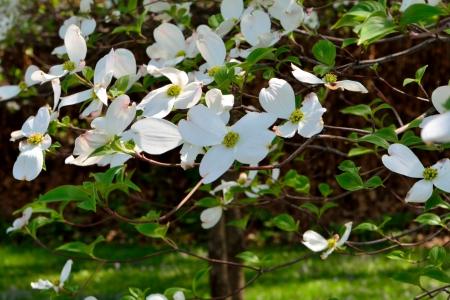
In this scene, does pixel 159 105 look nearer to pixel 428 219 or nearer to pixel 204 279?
pixel 428 219

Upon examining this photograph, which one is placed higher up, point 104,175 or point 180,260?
point 104,175

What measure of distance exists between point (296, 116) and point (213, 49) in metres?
0.26

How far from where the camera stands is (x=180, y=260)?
16.7ft

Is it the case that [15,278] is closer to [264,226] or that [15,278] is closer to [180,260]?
[180,260]

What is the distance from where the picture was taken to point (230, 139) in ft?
2.83

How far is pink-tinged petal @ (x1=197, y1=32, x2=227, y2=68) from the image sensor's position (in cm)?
108

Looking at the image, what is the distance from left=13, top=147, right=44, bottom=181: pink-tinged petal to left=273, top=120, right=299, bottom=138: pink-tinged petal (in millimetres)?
377

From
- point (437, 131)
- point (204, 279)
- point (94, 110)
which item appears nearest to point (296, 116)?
point (94, 110)

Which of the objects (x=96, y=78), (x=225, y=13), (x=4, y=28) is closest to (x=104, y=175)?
(x=96, y=78)

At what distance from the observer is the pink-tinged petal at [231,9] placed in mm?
1302

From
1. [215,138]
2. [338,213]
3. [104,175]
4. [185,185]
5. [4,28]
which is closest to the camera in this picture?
[215,138]

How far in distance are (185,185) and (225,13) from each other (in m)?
4.97

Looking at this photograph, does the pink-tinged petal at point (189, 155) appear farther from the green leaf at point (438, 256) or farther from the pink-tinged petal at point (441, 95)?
the green leaf at point (438, 256)

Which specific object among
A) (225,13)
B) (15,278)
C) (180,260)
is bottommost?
(180,260)
